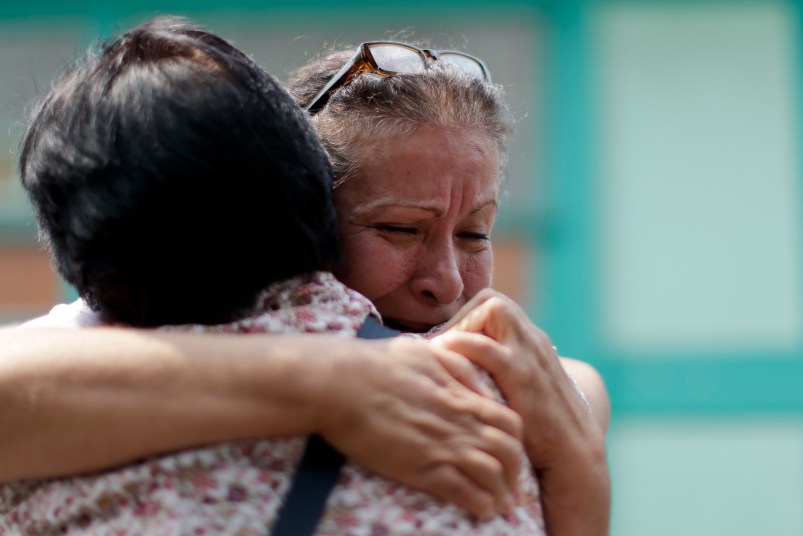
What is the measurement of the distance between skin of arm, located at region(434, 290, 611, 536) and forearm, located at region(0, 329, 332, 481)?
22 centimetres

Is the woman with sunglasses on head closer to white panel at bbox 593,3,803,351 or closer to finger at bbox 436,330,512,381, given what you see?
finger at bbox 436,330,512,381

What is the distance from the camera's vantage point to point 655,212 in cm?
604

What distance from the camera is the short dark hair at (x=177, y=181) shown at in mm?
1421

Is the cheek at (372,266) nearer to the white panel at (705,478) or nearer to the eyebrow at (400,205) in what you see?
the eyebrow at (400,205)

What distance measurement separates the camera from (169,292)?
1481mm

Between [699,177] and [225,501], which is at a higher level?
[225,501]

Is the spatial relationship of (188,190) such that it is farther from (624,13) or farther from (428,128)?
(624,13)

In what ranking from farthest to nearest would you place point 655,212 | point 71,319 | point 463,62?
point 655,212 → point 463,62 → point 71,319

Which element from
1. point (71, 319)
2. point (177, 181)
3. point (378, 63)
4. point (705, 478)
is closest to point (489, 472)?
point (177, 181)

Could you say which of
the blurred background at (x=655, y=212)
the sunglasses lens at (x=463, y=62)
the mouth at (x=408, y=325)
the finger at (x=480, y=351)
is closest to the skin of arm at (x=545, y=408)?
the finger at (x=480, y=351)

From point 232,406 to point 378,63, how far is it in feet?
2.52

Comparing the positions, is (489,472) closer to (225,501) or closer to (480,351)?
(480,351)

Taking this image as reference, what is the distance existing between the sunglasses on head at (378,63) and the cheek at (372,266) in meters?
0.28

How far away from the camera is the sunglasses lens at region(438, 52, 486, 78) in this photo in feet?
6.67
